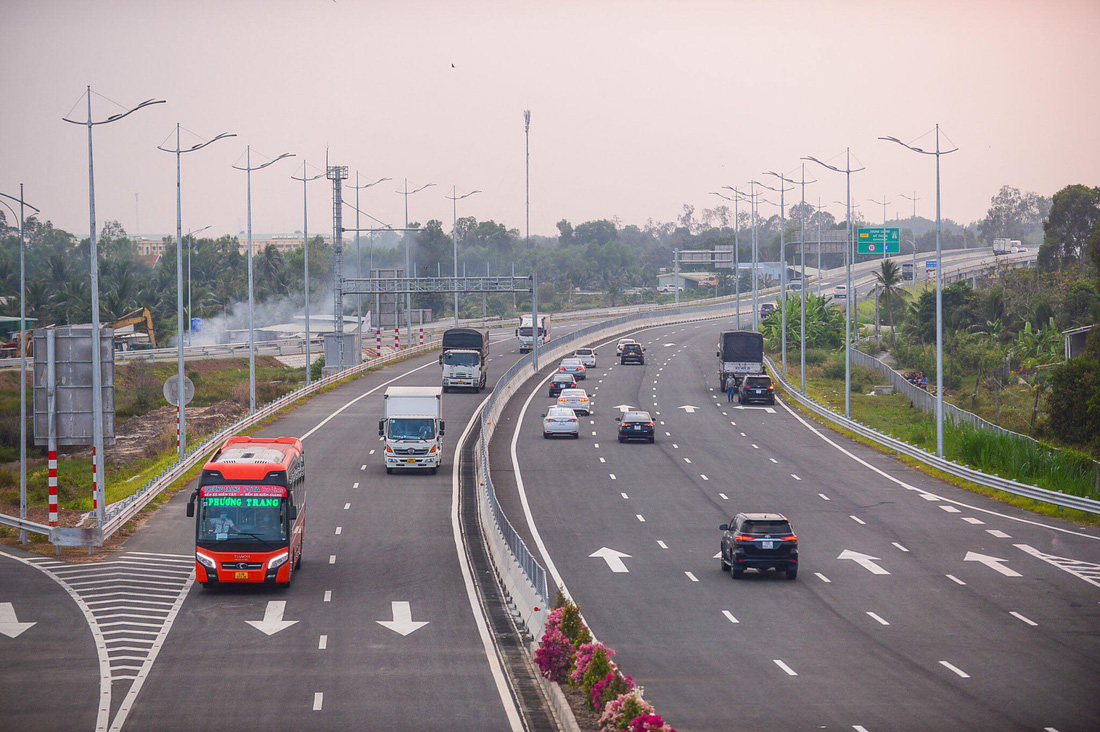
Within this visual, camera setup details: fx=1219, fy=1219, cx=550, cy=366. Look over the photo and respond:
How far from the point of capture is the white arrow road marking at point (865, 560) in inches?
1227

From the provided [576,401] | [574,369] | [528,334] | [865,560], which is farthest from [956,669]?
[528,334]

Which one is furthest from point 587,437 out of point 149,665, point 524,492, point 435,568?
point 149,665

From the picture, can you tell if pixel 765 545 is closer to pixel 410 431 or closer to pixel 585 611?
pixel 585 611

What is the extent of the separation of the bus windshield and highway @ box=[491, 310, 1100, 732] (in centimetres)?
711

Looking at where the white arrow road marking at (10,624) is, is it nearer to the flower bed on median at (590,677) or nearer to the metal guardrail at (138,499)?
the metal guardrail at (138,499)

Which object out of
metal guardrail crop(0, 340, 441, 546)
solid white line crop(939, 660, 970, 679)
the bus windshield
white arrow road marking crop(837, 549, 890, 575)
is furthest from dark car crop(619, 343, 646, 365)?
solid white line crop(939, 660, 970, 679)

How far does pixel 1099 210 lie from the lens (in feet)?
427

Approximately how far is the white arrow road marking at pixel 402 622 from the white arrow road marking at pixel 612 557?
685 cm

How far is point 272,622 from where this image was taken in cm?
2509

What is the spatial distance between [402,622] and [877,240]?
327ft

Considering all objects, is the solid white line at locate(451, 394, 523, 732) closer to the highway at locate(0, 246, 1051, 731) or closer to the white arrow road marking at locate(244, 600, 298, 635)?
the highway at locate(0, 246, 1051, 731)

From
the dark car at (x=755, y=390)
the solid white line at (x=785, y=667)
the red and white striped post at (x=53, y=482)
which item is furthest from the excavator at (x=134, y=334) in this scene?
the solid white line at (x=785, y=667)

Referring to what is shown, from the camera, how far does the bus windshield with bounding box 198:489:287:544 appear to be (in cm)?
2705

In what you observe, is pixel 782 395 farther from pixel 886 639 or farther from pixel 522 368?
pixel 886 639
